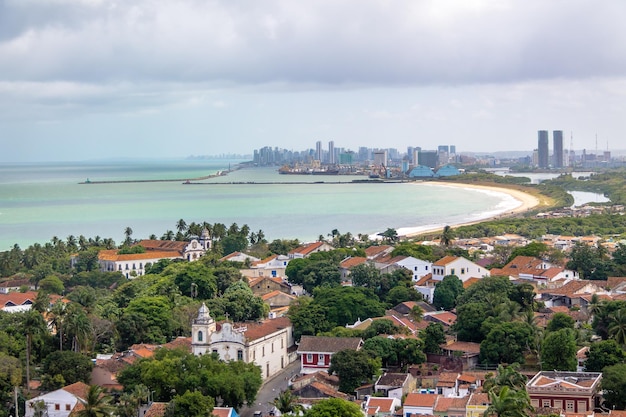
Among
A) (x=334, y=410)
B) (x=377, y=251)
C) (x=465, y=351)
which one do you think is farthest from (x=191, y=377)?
(x=377, y=251)

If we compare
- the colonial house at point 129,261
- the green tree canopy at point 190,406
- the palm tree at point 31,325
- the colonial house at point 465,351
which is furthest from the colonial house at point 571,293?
the colonial house at point 129,261

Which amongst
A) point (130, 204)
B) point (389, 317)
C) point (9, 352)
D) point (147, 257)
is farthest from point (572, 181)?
point (9, 352)

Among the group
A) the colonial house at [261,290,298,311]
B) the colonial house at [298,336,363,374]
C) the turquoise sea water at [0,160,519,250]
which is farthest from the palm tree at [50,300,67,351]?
the turquoise sea water at [0,160,519,250]

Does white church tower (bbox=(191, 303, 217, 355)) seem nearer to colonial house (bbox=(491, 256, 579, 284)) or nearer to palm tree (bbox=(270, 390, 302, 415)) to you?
palm tree (bbox=(270, 390, 302, 415))

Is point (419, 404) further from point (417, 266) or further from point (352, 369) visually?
point (417, 266)

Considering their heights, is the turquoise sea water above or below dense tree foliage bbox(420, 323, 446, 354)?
below
